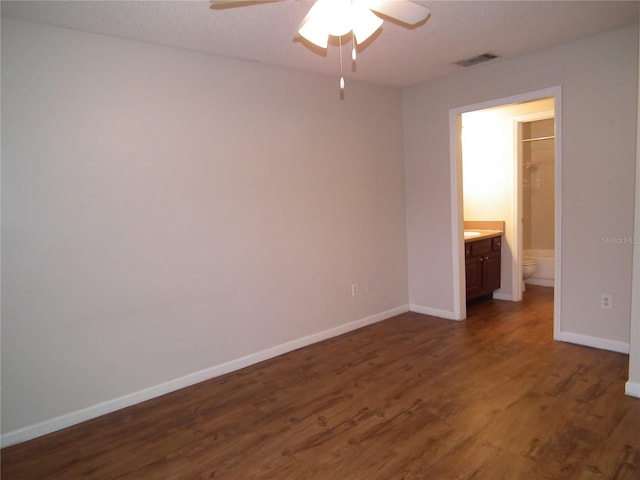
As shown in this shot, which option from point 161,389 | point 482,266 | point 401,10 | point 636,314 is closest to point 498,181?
point 482,266

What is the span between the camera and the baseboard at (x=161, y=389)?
2.51m

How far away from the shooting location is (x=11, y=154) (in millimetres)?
2398

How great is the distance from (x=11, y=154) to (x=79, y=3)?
3.04 ft

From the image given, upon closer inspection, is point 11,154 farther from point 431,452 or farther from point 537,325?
point 537,325

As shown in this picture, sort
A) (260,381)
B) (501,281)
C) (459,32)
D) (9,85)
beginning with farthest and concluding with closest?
1. (501,281)
2. (260,381)
3. (459,32)
4. (9,85)

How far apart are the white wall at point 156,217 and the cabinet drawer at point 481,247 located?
54.9 inches

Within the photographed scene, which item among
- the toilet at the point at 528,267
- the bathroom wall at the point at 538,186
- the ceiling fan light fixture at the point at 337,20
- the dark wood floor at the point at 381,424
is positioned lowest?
the dark wood floor at the point at 381,424

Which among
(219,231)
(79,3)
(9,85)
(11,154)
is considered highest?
(79,3)

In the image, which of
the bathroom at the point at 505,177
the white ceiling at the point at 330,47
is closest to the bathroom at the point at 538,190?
the bathroom at the point at 505,177

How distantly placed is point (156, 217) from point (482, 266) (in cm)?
358

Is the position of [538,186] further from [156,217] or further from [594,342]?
[156,217]

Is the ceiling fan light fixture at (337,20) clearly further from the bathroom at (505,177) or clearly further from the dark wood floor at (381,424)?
the bathroom at (505,177)

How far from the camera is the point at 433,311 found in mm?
4605

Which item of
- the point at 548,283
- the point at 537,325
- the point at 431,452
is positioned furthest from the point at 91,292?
the point at 548,283
